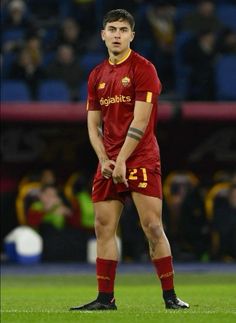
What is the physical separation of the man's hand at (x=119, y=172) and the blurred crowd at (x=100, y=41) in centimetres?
1000

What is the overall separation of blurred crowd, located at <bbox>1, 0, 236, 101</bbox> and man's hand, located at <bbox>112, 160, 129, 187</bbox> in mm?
9996

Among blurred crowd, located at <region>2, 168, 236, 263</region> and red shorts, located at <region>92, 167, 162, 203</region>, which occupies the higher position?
red shorts, located at <region>92, 167, 162, 203</region>

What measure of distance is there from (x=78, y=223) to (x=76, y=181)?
889 millimetres

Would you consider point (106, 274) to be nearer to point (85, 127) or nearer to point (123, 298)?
point (123, 298)

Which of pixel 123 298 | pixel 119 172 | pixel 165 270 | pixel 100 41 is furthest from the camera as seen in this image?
pixel 100 41

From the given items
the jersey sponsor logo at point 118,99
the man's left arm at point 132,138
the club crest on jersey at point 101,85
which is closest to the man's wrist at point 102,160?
the man's left arm at point 132,138

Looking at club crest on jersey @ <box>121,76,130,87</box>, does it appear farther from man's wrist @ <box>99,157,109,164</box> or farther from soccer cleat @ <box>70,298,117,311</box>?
soccer cleat @ <box>70,298,117,311</box>

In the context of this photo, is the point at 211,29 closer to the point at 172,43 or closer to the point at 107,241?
the point at 172,43

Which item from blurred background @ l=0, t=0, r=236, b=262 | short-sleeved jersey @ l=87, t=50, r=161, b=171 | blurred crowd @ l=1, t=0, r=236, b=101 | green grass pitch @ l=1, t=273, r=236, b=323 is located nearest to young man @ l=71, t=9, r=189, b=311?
short-sleeved jersey @ l=87, t=50, r=161, b=171

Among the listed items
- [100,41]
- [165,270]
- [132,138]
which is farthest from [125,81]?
[100,41]

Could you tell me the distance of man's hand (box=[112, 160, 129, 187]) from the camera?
28.6 feet

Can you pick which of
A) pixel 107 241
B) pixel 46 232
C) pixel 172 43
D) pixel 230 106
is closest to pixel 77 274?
pixel 46 232

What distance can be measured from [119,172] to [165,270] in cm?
80

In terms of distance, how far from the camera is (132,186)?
8852 millimetres
